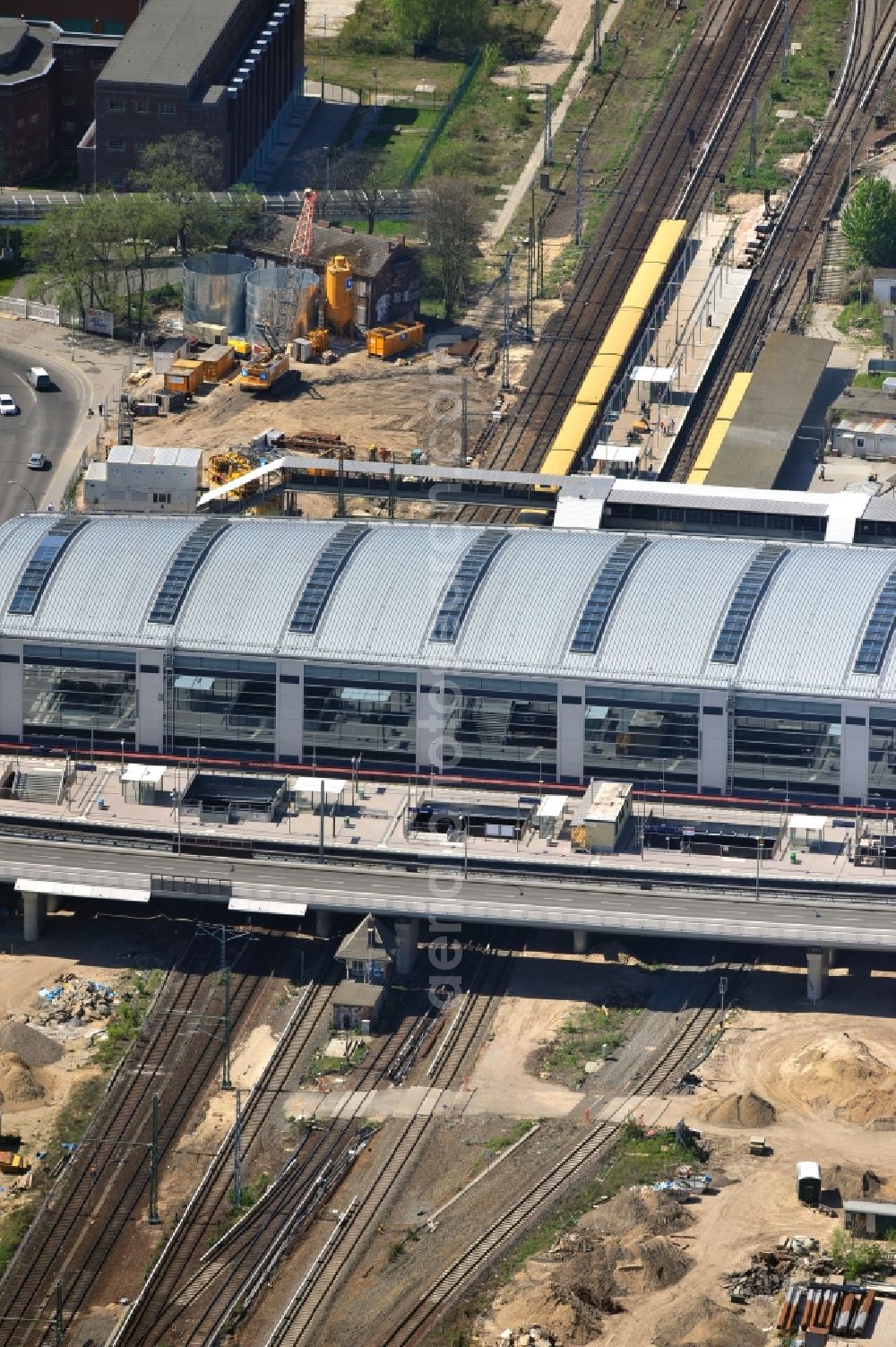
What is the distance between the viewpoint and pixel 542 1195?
485 ft

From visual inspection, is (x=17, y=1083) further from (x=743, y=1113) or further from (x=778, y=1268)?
(x=778, y=1268)

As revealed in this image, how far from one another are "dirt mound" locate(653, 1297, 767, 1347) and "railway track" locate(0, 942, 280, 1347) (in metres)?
23.9

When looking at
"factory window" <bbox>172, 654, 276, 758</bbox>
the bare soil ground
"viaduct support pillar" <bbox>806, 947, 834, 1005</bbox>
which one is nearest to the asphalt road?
"viaduct support pillar" <bbox>806, 947, 834, 1005</bbox>

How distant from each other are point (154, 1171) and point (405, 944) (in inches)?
896

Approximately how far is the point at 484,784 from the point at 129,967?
22.5m

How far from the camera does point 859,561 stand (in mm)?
184000

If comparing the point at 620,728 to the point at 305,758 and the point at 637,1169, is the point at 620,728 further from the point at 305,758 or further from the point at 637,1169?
the point at 637,1169

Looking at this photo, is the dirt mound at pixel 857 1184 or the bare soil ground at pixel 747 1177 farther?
the dirt mound at pixel 857 1184

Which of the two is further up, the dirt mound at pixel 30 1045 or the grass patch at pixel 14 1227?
the dirt mound at pixel 30 1045

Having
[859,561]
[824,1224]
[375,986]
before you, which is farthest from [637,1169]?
[859,561]

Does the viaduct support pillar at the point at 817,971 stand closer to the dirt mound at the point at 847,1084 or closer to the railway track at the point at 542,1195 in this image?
the railway track at the point at 542,1195

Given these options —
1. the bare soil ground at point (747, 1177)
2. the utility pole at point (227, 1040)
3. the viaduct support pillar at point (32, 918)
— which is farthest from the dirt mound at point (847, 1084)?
the viaduct support pillar at point (32, 918)

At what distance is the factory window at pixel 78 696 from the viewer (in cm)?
18325

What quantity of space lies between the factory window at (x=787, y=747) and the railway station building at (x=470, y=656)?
0.33ft
